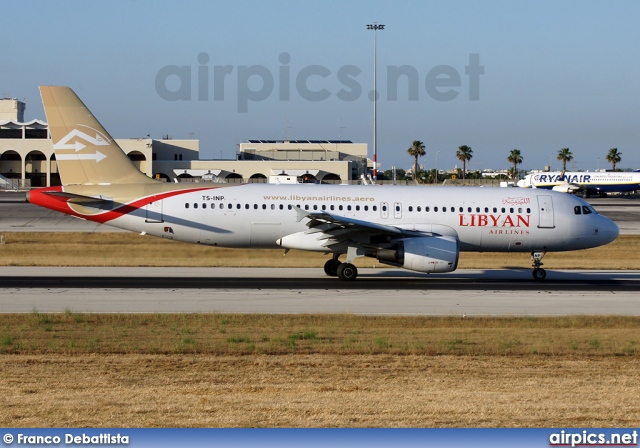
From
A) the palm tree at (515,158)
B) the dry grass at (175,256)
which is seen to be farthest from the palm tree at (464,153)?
the dry grass at (175,256)

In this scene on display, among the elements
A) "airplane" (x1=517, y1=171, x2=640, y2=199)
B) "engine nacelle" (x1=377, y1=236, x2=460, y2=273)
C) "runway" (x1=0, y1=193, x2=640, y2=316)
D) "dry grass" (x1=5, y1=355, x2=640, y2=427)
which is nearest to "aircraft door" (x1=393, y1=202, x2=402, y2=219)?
"engine nacelle" (x1=377, y1=236, x2=460, y2=273)

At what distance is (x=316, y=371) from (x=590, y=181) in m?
99.4

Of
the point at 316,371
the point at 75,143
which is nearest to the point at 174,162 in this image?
the point at 75,143

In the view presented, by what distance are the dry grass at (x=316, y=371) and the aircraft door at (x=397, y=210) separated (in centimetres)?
983

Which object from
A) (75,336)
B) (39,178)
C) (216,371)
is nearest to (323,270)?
(75,336)

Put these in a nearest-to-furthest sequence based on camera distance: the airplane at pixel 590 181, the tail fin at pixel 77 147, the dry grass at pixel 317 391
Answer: the dry grass at pixel 317 391 < the tail fin at pixel 77 147 < the airplane at pixel 590 181

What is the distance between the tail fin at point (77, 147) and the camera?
3009 centimetres

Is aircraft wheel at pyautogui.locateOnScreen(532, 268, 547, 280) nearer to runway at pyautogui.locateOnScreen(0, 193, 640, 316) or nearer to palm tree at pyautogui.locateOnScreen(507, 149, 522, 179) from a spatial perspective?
runway at pyautogui.locateOnScreen(0, 193, 640, 316)

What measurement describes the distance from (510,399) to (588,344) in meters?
5.89

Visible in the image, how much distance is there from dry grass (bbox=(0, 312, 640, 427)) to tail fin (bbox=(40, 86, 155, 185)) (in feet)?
35.1

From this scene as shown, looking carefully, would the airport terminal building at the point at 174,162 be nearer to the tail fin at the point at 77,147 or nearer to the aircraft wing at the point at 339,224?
the tail fin at the point at 77,147

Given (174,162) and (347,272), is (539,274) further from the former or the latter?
(174,162)

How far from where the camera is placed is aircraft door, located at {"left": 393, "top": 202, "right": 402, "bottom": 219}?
3048 centimetres

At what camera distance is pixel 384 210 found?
3058cm
